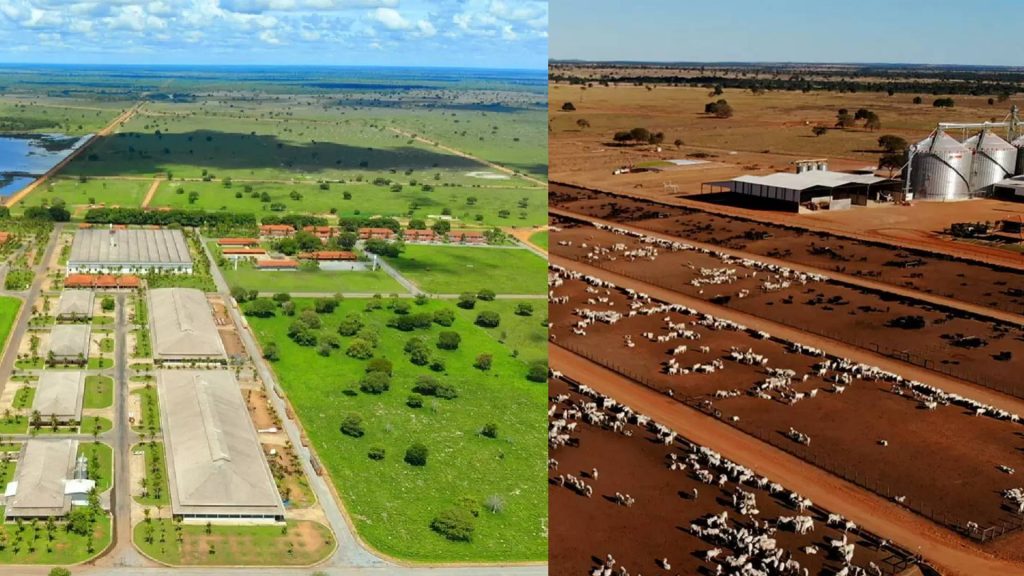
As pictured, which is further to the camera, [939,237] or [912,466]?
[939,237]

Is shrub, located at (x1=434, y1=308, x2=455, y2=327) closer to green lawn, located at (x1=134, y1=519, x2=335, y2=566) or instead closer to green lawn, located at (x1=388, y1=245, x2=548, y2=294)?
green lawn, located at (x1=388, y1=245, x2=548, y2=294)

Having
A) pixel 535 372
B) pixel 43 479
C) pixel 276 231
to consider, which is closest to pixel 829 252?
pixel 535 372

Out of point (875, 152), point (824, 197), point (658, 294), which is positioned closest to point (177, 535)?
point (658, 294)

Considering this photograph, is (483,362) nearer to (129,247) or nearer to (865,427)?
(865,427)

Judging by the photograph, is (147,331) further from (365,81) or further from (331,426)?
(365,81)

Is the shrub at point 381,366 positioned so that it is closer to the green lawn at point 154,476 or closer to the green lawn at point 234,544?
the green lawn at point 154,476

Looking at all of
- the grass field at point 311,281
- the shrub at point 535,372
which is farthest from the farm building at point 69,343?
the shrub at point 535,372

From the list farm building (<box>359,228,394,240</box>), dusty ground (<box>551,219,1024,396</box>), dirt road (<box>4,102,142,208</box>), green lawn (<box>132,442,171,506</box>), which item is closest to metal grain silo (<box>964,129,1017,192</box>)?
dusty ground (<box>551,219,1024,396</box>)
